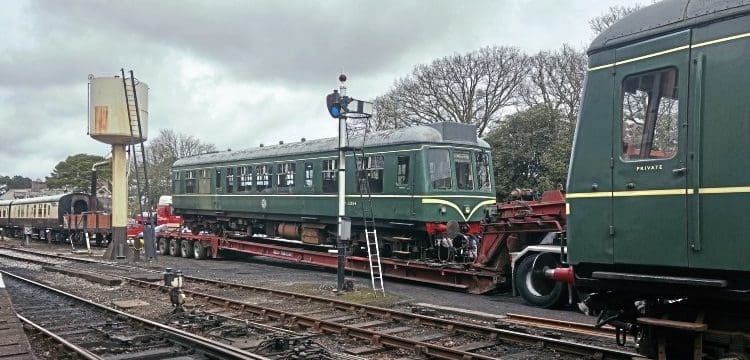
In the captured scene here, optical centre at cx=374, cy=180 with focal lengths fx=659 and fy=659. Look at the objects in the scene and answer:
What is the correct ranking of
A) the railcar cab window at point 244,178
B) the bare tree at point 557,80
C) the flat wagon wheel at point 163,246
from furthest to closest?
the bare tree at point 557,80, the flat wagon wheel at point 163,246, the railcar cab window at point 244,178

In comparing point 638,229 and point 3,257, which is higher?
point 638,229

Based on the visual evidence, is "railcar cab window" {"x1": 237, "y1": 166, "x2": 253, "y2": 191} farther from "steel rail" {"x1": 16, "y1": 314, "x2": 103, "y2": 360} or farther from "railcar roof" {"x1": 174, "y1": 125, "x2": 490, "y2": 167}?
"steel rail" {"x1": 16, "y1": 314, "x2": 103, "y2": 360}

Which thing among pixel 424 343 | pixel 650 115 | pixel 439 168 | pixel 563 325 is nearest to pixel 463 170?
pixel 439 168

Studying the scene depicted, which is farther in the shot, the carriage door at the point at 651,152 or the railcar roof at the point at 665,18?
the carriage door at the point at 651,152

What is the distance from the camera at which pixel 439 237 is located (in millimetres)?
15688

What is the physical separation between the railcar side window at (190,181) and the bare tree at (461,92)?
16843 mm

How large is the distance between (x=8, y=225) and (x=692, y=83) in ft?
163

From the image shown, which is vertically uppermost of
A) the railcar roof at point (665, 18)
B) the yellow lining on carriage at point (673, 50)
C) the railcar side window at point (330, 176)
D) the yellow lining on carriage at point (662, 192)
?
the railcar roof at point (665, 18)

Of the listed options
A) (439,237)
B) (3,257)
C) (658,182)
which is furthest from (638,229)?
(3,257)

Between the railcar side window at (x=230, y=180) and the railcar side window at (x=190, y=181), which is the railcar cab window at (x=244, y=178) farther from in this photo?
the railcar side window at (x=190, y=181)

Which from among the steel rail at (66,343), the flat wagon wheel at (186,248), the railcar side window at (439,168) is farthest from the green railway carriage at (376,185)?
the steel rail at (66,343)

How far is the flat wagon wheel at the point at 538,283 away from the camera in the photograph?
1156 cm

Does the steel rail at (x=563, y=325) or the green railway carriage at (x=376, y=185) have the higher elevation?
the green railway carriage at (x=376, y=185)

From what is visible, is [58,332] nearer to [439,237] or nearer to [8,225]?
[439,237]
